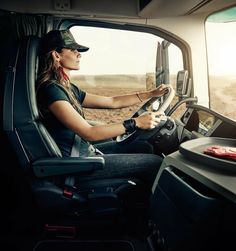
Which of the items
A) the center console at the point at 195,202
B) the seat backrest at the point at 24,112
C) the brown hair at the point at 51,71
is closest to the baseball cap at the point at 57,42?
the brown hair at the point at 51,71

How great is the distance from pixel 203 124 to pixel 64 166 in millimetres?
889

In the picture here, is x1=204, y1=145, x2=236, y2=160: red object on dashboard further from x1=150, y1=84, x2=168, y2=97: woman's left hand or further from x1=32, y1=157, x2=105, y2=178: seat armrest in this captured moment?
x1=150, y1=84, x2=168, y2=97: woman's left hand

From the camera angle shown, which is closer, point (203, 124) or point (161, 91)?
point (203, 124)

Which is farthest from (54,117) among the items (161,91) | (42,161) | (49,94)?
(161,91)

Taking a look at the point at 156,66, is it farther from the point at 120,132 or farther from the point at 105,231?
the point at 105,231

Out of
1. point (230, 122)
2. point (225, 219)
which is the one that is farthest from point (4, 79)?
point (225, 219)

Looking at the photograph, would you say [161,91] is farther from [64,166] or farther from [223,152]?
[223,152]

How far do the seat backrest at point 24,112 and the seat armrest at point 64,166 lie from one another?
5cm

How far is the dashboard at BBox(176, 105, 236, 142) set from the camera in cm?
169

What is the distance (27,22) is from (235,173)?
1.82m

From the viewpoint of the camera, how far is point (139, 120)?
1.69 meters

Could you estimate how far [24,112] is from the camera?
5.37ft

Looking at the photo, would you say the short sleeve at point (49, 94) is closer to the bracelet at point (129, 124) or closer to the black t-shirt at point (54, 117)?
the black t-shirt at point (54, 117)

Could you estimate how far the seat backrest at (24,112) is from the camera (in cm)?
164
